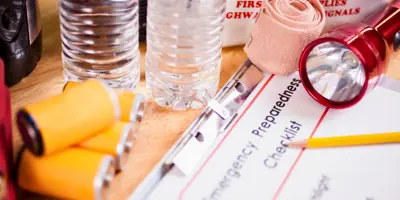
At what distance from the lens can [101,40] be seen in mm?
533

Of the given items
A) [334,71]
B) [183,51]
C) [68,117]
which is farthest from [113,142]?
[334,71]

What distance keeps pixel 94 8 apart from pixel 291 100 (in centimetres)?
24

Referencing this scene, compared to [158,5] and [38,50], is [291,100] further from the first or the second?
[38,50]

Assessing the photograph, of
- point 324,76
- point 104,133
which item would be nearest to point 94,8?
point 104,133

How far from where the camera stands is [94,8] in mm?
515

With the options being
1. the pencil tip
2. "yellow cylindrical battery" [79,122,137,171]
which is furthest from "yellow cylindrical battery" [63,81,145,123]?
the pencil tip

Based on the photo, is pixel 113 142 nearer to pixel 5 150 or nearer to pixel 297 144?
pixel 5 150

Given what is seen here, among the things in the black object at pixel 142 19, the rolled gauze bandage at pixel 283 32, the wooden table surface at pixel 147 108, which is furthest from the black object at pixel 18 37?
the rolled gauze bandage at pixel 283 32

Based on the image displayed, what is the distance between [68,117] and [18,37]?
0.52ft

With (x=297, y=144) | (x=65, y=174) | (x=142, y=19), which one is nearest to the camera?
(x=65, y=174)

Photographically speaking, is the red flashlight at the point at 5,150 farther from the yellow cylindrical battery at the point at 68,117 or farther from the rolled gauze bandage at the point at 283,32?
the rolled gauze bandage at the point at 283,32

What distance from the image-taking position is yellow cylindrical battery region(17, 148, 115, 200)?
15.7 inches

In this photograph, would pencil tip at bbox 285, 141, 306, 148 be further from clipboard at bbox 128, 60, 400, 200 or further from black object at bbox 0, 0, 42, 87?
black object at bbox 0, 0, 42, 87

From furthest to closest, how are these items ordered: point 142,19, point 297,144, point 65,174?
point 142,19, point 297,144, point 65,174
